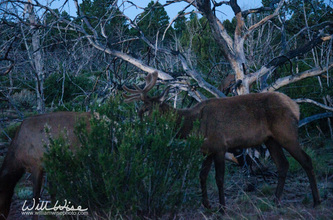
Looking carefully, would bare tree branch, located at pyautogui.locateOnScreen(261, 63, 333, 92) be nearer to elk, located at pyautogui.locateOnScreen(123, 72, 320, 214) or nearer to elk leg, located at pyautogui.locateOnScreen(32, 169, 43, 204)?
elk, located at pyautogui.locateOnScreen(123, 72, 320, 214)

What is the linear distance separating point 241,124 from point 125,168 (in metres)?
2.43

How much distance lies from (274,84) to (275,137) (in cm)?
215

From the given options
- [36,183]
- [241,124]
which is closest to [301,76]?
[241,124]

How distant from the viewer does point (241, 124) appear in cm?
618

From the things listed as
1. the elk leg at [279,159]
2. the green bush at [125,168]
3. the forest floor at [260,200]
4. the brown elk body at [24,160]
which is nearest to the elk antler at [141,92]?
the brown elk body at [24,160]

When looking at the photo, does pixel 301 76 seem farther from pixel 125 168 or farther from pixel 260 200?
pixel 125 168

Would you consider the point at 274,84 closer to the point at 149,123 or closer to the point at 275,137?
the point at 275,137

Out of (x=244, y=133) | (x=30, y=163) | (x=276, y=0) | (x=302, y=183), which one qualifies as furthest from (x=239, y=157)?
(x=30, y=163)

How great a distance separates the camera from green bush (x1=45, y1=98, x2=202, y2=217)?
176 inches

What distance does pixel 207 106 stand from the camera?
635 centimetres

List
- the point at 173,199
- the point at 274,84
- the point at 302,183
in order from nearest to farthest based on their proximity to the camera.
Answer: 1. the point at 173,199
2. the point at 302,183
3. the point at 274,84

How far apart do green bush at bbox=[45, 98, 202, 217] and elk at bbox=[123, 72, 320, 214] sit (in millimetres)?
1167

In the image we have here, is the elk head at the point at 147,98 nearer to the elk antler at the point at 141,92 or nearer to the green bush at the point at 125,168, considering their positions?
the elk antler at the point at 141,92

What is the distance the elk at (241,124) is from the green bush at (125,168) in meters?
→ 1.17
